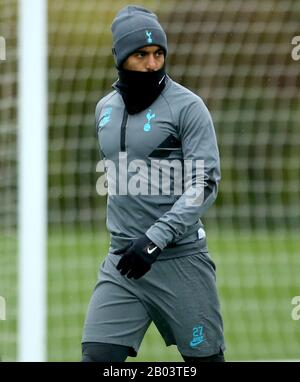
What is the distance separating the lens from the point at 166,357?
8914 millimetres

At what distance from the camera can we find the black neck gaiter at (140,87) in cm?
569

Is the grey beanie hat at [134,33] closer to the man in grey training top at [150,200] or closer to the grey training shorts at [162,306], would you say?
the man in grey training top at [150,200]

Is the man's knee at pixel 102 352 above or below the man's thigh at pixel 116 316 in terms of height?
below

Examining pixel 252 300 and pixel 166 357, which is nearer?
pixel 166 357

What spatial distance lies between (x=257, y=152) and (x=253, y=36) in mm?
1145

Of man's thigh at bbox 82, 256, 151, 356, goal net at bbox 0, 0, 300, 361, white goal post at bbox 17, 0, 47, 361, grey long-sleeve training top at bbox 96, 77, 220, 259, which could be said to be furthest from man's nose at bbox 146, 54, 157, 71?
goal net at bbox 0, 0, 300, 361

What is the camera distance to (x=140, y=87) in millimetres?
5703

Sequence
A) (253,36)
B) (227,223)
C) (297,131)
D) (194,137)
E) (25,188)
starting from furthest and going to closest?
1. (227,223)
2. (297,131)
3. (253,36)
4. (25,188)
5. (194,137)

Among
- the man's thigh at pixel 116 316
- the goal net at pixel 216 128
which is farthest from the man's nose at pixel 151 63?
the goal net at pixel 216 128

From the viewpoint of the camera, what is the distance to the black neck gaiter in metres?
5.69

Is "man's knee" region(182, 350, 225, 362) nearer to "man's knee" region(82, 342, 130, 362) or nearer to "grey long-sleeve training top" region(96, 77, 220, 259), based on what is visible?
"man's knee" region(82, 342, 130, 362)

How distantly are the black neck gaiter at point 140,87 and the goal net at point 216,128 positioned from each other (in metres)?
2.73

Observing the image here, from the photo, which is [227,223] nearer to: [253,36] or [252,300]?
[252,300]

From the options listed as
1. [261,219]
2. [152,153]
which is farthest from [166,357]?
[152,153]
